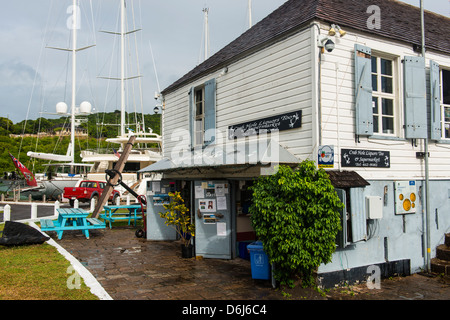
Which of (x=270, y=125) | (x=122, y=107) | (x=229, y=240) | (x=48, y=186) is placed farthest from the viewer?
(x=122, y=107)

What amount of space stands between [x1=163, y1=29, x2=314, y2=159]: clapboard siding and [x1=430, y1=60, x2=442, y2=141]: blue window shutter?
3.52 metres

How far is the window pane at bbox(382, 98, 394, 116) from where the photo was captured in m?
8.35

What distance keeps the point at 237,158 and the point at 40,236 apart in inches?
245

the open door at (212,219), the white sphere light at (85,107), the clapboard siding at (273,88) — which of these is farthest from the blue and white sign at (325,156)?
the white sphere light at (85,107)

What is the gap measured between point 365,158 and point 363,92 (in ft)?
4.48

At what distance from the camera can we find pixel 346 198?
7055 mm

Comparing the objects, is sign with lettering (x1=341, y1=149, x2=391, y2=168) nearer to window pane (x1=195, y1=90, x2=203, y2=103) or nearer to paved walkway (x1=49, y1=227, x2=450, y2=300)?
paved walkway (x1=49, y1=227, x2=450, y2=300)

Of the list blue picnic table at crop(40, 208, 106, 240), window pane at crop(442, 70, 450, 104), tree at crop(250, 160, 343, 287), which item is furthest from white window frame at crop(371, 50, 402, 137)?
blue picnic table at crop(40, 208, 106, 240)

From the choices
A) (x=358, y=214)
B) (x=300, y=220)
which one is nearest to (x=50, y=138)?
(x=358, y=214)

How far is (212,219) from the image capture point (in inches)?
359

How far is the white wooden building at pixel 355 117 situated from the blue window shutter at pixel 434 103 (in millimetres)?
29

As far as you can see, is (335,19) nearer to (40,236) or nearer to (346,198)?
(346,198)

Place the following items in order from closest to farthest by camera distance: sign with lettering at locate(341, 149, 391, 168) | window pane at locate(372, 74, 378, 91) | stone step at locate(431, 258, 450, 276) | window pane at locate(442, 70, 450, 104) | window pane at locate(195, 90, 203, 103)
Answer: sign with lettering at locate(341, 149, 391, 168)
stone step at locate(431, 258, 450, 276)
window pane at locate(372, 74, 378, 91)
window pane at locate(442, 70, 450, 104)
window pane at locate(195, 90, 203, 103)
